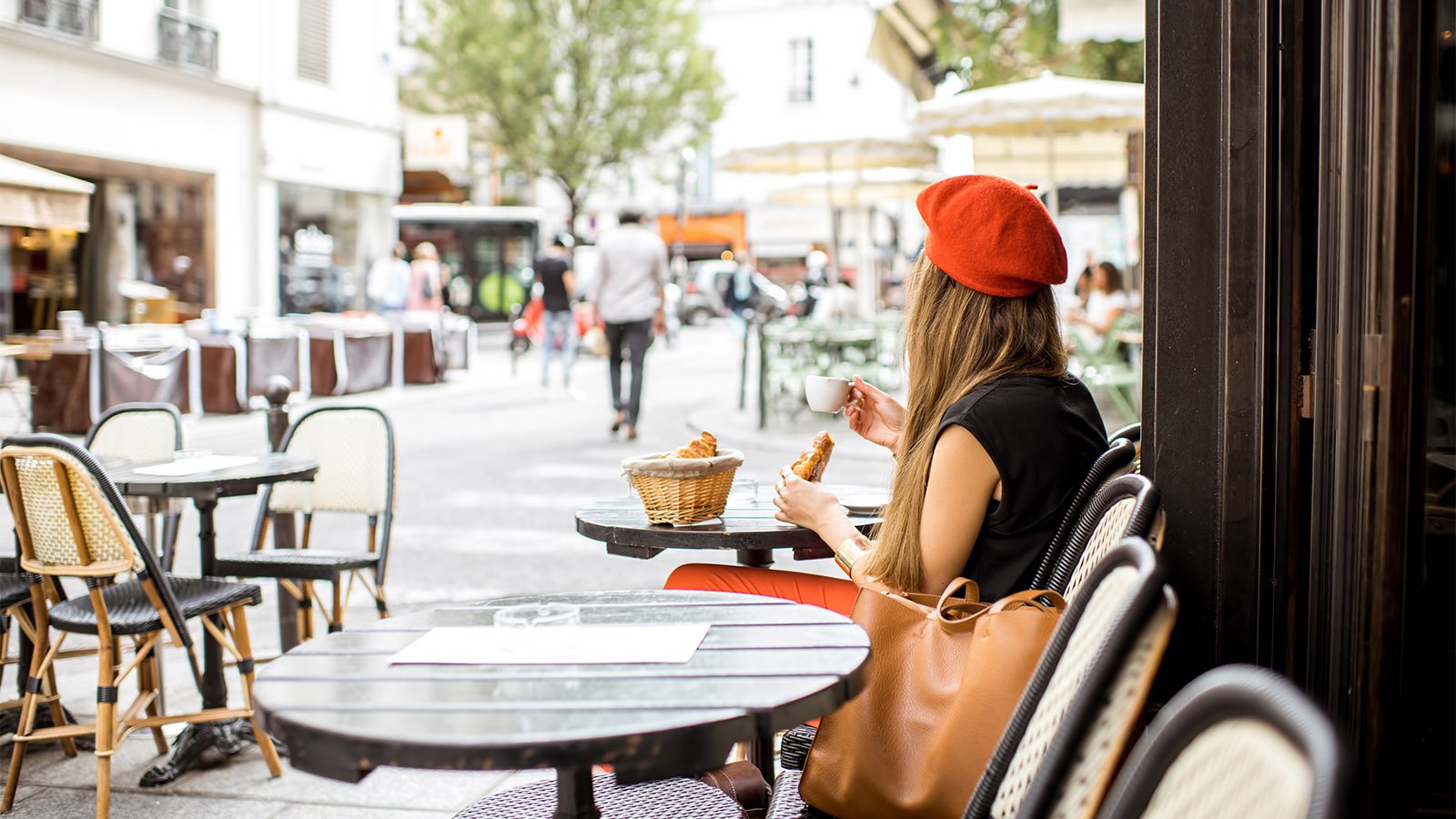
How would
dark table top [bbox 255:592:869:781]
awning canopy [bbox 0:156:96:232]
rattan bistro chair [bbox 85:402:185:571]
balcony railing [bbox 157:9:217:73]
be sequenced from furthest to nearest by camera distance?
balcony railing [bbox 157:9:217:73], awning canopy [bbox 0:156:96:232], rattan bistro chair [bbox 85:402:185:571], dark table top [bbox 255:592:869:781]

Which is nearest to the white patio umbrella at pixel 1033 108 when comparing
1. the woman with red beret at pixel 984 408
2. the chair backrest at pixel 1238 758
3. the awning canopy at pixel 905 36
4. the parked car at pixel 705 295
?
the awning canopy at pixel 905 36

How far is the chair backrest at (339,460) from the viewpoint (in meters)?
5.24

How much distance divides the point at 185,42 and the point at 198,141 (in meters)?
1.53

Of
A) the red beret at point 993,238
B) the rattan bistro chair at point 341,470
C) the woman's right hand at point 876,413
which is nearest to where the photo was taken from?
the red beret at point 993,238

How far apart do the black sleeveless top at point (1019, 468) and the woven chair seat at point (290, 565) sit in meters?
2.69

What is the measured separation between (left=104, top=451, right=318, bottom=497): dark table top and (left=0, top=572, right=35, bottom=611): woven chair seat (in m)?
0.41

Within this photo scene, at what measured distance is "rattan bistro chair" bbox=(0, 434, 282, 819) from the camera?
3.80 metres

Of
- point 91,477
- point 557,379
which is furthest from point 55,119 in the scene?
point 91,477

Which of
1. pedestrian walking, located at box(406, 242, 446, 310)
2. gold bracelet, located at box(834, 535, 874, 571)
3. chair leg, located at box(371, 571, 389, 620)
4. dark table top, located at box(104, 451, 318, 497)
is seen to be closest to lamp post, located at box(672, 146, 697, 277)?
pedestrian walking, located at box(406, 242, 446, 310)

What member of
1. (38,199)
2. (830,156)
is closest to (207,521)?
(38,199)

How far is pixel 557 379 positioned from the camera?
20859 millimetres

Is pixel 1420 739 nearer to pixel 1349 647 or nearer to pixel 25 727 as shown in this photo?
pixel 1349 647

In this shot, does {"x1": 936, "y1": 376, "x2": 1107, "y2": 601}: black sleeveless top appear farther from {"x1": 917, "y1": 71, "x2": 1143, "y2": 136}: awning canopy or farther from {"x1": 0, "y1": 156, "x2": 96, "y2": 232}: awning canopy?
{"x1": 0, "y1": 156, "x2": 96, "y2": 232}: awning canopy

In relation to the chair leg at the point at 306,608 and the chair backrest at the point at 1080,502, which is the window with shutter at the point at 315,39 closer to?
the chair leg at the point at 306,608
